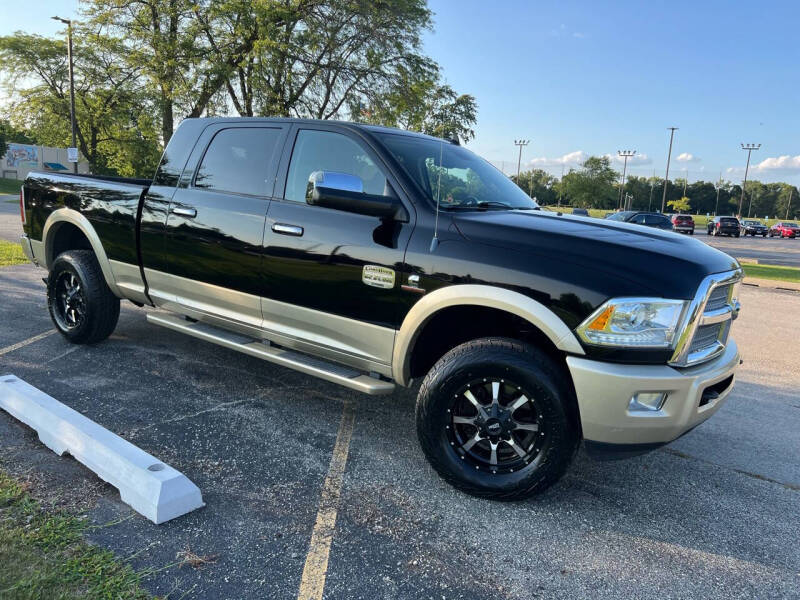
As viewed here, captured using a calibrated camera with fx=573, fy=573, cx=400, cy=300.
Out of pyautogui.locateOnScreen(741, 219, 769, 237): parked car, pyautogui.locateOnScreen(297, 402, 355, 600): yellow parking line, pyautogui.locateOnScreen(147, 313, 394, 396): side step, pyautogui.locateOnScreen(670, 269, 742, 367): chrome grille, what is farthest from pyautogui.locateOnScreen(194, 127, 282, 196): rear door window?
pyautogui.locateOnScreen(741, 219, 769, 237): parked car

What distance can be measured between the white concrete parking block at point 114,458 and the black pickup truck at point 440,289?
106 cm

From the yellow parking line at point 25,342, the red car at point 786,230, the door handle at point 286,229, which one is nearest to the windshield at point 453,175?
the door handle at point 286,229

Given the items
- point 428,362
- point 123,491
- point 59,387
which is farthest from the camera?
point 59,387

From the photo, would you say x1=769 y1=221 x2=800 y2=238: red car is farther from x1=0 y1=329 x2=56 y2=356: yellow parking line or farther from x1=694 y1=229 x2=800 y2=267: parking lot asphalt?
x1=0 y1=329 x2=56 y2=356: yellow parking line

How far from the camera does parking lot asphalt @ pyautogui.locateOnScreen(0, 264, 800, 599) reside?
2420 mm

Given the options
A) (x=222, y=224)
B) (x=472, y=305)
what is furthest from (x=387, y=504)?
(x=222, y=224)

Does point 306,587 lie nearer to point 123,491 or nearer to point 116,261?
point 123,491

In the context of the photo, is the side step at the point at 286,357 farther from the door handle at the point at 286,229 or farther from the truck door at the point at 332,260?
the door handle at the point at 286,229

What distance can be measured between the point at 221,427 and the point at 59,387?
1.44 m

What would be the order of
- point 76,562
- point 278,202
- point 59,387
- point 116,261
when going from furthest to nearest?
point 116,261, point 59,387, point 278,202, point 76,562

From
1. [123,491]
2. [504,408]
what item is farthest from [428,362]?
[123,491]

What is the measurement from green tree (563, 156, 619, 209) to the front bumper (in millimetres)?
99976

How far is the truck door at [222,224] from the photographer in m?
3.90

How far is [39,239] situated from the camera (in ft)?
17.7
